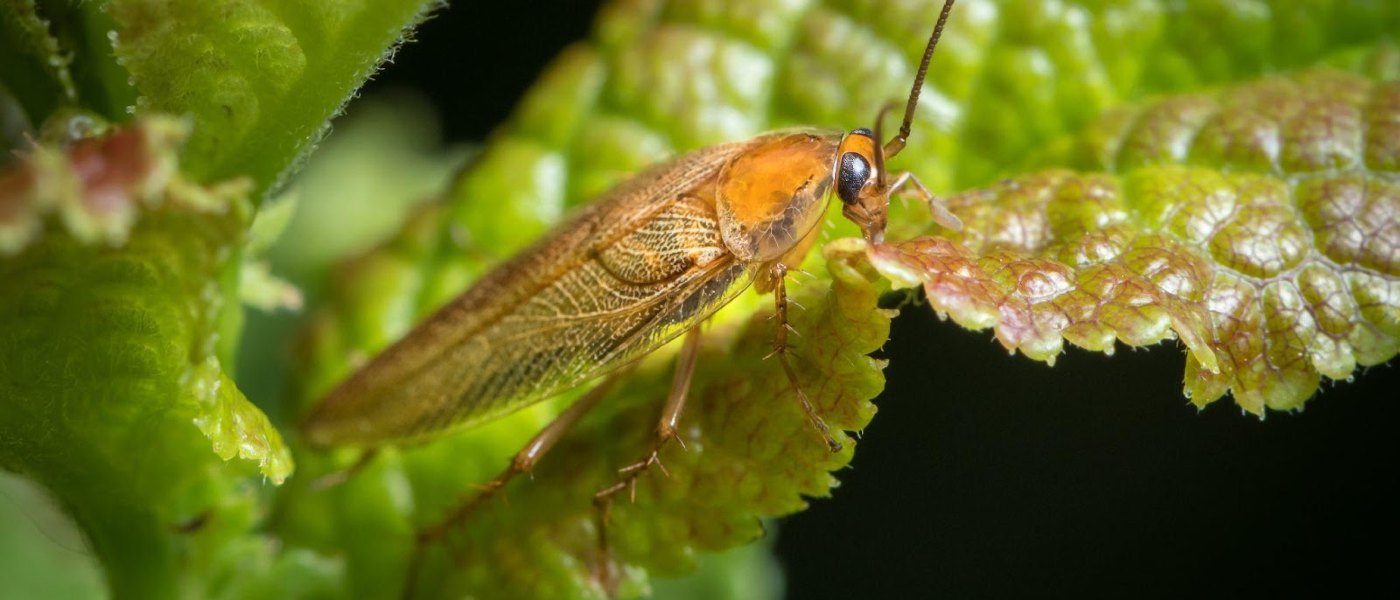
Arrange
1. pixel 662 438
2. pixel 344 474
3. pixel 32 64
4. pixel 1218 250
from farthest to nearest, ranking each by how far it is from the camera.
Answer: pixel 344 474 → pixel 662 438 → pixel 1218 250 → pixel 32 64

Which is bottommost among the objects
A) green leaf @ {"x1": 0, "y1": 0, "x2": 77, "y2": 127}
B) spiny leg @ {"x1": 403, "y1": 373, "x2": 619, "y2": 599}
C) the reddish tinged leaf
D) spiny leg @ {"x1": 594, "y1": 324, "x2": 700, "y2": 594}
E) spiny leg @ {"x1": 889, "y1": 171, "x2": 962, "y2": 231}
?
spiny leg @ {"x1": 403, "y1": 373, "x2": 619, "y2": 599}

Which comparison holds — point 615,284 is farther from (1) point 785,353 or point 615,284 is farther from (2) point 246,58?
(2) point 246,58

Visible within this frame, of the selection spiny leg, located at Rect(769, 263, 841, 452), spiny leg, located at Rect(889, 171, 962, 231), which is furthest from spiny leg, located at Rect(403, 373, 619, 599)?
spiny leg, located at Rect(889, 171, 962, 231)

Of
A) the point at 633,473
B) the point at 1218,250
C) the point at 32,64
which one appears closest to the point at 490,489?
the point at 633,473

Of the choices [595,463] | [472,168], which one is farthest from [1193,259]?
[472,168]

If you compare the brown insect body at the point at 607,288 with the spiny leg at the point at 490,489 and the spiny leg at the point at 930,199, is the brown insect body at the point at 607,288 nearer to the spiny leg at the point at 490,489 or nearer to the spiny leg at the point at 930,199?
the spiny leg at the point at 930,199

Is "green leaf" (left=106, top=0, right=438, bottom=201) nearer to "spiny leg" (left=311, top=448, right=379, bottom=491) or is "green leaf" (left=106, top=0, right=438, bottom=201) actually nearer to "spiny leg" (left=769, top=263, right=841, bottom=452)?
"spiny leg" (left=769, top=263, right=841, bottom=452)
